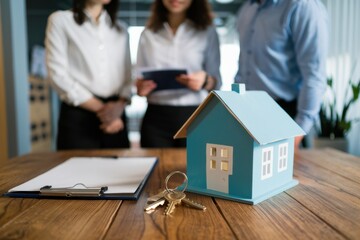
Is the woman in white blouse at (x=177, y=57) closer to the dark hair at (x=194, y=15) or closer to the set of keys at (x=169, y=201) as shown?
the dark hair at (x=194, y=15)

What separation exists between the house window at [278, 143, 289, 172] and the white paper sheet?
1.22ft

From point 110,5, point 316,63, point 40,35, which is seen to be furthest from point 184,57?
point 40,35

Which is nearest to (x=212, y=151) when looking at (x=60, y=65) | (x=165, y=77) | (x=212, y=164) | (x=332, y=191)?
(x=212, y=164)

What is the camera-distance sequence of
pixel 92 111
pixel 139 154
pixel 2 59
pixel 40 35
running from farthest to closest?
pixel 40 35 < pixel 2 59 < pixel 92 111 < pixel 139 154

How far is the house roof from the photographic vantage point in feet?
2.37

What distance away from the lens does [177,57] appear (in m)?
1.52

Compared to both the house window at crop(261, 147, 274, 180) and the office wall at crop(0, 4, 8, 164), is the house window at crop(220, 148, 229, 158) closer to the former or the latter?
the house window at crop(261, 147, 274, 180)

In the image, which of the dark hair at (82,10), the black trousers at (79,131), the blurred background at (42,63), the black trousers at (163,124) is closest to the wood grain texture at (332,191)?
the blurred background at (42,63)

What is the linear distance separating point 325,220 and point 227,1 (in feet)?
16.3

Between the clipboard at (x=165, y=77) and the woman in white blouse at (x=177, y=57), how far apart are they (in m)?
0.05

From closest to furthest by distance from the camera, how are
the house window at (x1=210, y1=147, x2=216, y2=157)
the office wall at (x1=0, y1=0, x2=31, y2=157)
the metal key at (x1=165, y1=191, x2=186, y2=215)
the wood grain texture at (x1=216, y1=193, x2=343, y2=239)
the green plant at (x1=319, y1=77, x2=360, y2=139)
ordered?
the wood grain texture at (x1=216, y1=193, x2=343, y2=239) < the metal key at (x1=165, y1=191, x2=186, y2=215) < the house window at (x1=210, y1=147, x2=216, y2=157) < the office wall at (x1=0, y1=0, x2=31, y2=157) < the green plant at (x1=319, y1=77, x2=360, y2=139)

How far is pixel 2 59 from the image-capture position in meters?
2.01

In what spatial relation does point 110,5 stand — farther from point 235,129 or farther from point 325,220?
point 325,220

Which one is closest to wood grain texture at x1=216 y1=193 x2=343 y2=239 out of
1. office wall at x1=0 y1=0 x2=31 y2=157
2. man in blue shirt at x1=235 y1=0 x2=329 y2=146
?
man in blue shirt at x1=235 y1=0 x2=329 y2=146
